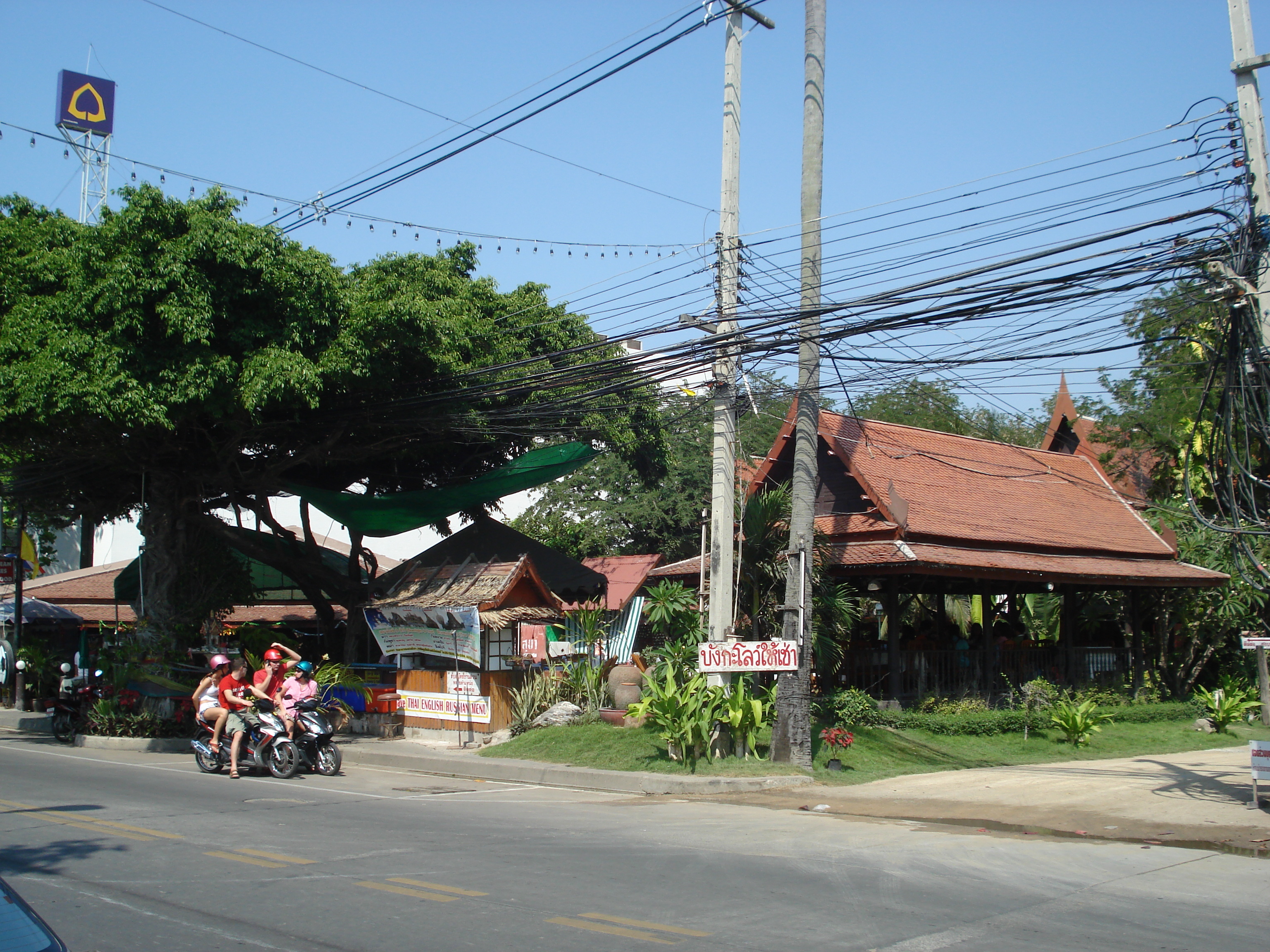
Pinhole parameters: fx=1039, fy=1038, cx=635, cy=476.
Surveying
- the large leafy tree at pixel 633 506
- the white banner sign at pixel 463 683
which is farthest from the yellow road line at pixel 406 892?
the large leafy tree at pixel 633 506

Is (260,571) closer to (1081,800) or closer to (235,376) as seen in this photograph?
(235,376)

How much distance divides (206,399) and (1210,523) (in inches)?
554

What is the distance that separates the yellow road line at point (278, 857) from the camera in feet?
27.6

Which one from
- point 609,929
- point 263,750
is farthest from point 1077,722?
point 609,929

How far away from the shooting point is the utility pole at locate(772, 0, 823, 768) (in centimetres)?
1383

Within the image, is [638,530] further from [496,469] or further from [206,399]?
[206,399]

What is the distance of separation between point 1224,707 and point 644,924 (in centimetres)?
1774

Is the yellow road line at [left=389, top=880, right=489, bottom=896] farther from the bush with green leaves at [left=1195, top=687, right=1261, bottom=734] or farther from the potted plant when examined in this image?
the bush with green leaves at [left=1195, top=687, right=1261, bottom=734]

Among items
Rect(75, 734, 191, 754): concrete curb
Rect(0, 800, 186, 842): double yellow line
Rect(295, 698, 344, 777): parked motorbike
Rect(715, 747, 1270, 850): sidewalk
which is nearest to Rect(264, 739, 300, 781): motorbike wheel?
Rect(295, 698, 344, 777): parked motorbike

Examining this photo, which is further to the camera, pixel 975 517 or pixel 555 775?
pixel 975 517

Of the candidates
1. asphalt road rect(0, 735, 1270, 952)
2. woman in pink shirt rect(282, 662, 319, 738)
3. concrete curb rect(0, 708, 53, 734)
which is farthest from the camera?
concrete curb rect(0, 708, 53, 734)

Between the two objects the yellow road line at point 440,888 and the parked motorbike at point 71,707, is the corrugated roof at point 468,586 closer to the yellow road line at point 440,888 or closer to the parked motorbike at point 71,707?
the parked motorbike at point 71,707

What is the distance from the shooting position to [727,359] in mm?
14102

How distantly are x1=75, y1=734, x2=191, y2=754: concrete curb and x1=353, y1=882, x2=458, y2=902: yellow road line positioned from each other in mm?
12147
